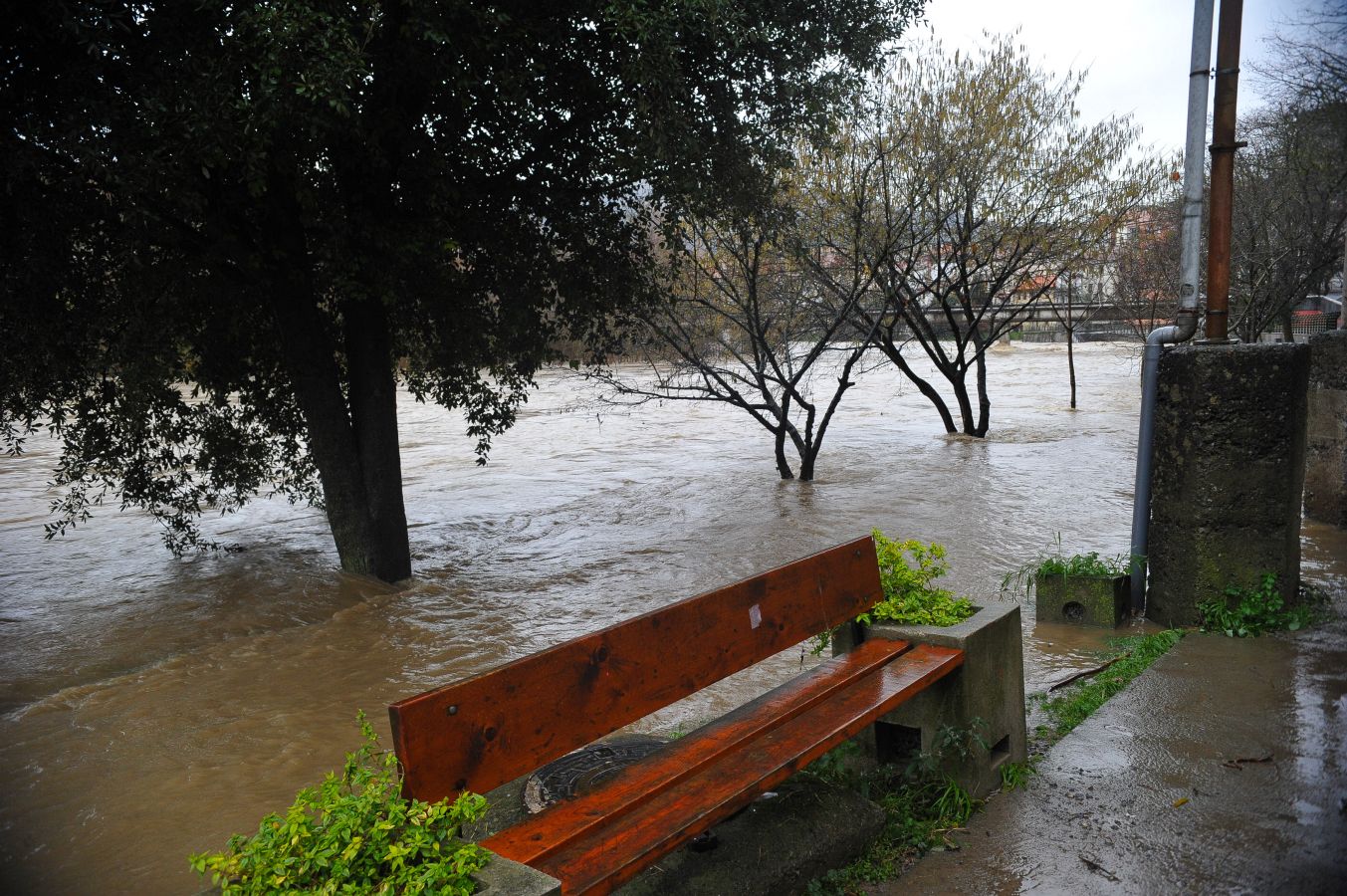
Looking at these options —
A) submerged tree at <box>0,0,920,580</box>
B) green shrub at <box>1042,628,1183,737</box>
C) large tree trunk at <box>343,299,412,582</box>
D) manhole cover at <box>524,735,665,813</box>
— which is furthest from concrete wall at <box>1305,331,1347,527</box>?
large tree trunk at <box>343,299,412,582</box>

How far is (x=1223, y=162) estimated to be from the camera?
5.99 m

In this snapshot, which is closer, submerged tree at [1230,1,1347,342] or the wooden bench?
the wooden bench

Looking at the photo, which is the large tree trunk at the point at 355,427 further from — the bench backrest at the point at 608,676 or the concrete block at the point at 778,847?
the concrete block at the point at 778,847

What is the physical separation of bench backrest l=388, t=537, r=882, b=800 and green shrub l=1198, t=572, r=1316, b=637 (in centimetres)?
271

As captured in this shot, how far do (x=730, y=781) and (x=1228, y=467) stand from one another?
4.11 metres

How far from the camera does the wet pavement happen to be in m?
3.17

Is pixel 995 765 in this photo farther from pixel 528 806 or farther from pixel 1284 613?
pixel 1284 613

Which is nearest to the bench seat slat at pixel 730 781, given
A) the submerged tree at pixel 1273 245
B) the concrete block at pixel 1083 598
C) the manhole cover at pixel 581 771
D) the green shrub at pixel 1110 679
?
the manhole cover at pixel 581 771

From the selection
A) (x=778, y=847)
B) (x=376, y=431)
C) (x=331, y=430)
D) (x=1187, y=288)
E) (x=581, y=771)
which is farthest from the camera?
(x=376, y=431)

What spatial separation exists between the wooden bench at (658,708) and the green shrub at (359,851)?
0.19 m

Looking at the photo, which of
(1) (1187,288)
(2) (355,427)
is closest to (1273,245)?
(1) (1187,288)

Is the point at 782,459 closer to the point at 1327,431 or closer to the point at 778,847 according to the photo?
the point at 1327,431

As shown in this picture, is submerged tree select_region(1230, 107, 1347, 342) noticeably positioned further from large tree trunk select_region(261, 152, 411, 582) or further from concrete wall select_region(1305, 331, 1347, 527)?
large tree trunk select_region(261, 152, 411, 582)

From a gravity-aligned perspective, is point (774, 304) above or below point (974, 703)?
above
